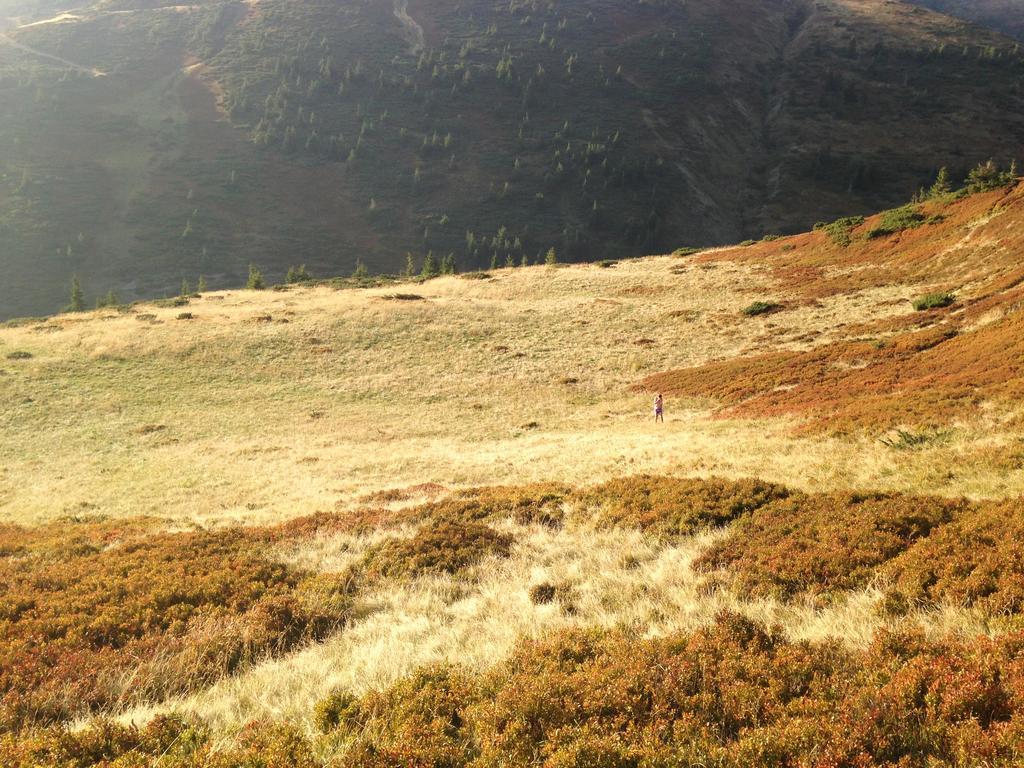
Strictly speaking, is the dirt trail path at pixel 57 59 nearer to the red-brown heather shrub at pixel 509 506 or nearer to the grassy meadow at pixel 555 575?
the grassy meadow at pixel 555 575

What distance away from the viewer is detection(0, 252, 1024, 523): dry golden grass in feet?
57.7

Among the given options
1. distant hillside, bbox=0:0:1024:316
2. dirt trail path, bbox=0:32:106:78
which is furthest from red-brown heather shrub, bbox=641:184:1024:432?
dirt trail path, bbox=0:32:106:78

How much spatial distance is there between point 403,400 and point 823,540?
29.8 meters

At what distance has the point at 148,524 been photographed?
15602mm

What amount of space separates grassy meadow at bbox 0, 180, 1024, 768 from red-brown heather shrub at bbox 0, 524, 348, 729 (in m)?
0.05

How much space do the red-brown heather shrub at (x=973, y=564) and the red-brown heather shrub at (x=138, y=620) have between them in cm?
829

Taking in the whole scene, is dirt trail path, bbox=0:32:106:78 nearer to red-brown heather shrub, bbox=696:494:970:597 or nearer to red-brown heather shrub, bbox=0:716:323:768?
red-brown heather shrub, bbox=0:716:323:768

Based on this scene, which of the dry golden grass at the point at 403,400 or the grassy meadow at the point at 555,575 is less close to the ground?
the grassy meadow at the point at 555,575

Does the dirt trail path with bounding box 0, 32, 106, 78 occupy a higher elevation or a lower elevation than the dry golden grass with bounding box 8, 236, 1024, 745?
higher

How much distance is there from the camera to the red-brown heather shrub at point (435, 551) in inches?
405

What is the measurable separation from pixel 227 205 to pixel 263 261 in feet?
87.0

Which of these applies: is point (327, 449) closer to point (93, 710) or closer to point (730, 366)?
point (93, 710)

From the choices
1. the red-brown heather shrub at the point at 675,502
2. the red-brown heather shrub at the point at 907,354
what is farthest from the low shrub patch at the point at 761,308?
the red-brown heather shrub at the point at 675,502

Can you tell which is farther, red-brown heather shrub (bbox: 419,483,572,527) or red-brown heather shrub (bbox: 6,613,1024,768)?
red-brown heather shrub (bbox: 419,483,572,527)
